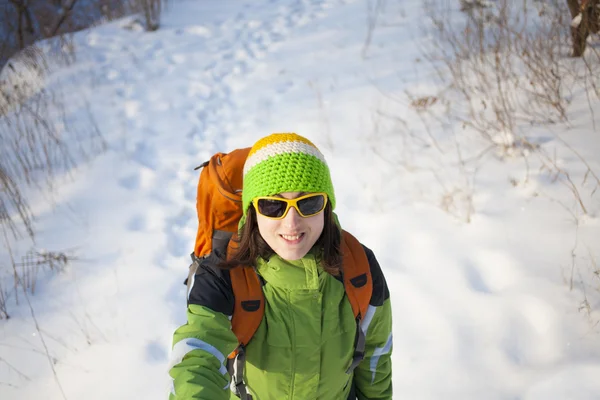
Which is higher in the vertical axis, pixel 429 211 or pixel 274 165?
pixel 274 165

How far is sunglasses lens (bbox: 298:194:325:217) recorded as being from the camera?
143cm

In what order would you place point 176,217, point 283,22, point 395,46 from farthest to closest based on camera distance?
1. point 283,22
2. point 395,46
3. point 176,217

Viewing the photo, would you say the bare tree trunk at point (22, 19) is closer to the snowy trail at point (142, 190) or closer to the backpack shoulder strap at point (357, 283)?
the snowy trail at point (142, 190)

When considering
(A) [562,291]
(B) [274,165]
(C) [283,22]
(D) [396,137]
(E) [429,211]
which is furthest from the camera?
(C) [283,22]

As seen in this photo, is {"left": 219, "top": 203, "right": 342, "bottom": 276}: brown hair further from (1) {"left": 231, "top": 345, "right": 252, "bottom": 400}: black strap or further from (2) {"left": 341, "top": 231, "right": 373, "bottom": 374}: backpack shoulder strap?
(1) {"left": 231, "top": 345, "right": 252, "bottom": 400}: black strap

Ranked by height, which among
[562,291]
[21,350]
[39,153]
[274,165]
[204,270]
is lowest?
[21,350]

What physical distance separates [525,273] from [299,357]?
183 centimetres

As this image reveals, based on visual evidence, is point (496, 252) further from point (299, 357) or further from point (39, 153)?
point (39, 153)

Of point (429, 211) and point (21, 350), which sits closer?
point (21, 350)

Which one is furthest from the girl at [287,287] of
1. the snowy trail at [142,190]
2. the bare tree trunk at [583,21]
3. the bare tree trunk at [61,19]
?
the bare tree trunk at [61,19]

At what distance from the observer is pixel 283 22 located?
6930 mm

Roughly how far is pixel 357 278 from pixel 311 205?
302mm

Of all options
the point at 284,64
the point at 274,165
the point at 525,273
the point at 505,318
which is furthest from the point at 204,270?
the point at 284,64

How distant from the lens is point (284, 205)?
1.42 metres
